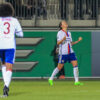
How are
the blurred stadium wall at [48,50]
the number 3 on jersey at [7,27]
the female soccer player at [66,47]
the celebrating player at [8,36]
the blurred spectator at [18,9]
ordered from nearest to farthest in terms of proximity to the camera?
the celebrating player at [8,36] → the number 3 on jersey at [7,27] → the female soccer player at [66,47] → the blurred stadium wall at [48,50] → the blurred spectator at [18,9]

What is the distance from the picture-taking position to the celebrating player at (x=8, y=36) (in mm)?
10625

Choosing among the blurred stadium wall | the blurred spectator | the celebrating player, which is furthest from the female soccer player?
the celebrating player

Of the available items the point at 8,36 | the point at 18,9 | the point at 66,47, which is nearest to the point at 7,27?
the point at 8,36

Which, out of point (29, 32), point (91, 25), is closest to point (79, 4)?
point (91, 25)

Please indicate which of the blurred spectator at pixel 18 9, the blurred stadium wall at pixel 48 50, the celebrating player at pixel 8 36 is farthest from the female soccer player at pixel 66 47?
the celebrating player at pixel 8 36

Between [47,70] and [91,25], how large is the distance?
236 centimetres

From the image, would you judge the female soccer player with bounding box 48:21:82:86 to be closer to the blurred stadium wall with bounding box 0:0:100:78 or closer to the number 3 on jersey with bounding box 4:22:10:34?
the blurred stadium wall with bounding box 0:0:100:78

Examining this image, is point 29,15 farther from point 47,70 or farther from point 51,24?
point 47,70

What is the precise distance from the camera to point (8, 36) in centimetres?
1070

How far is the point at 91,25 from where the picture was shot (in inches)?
698

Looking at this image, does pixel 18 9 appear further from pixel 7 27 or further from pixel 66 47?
pixel 7 27

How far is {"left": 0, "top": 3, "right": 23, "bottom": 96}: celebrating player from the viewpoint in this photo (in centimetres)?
1062

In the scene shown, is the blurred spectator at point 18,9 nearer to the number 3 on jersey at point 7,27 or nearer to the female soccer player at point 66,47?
the female soccer player at point 66,47

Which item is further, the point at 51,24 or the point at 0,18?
the point at 51,24
